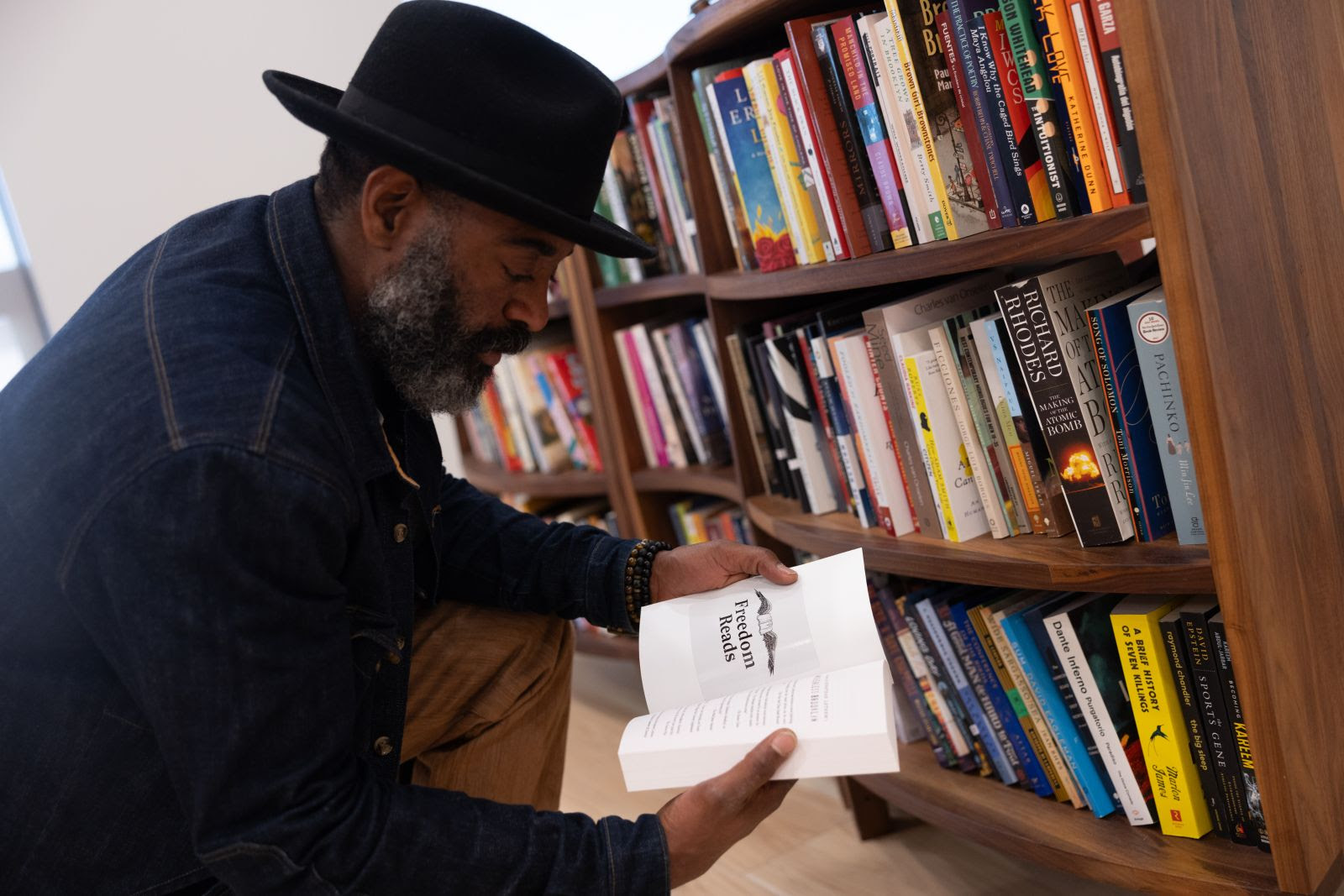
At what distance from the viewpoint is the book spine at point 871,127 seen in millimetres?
1374

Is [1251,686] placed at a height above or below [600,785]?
above

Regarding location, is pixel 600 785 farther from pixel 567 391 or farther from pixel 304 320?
pixel 304 320

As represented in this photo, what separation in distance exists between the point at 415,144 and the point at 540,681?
71cm

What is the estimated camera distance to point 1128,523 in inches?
48.5

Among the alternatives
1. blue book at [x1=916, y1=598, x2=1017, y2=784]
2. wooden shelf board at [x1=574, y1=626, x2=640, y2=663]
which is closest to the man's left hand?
blue book at [x1=916, y1=598, x2=1017, y2=784]

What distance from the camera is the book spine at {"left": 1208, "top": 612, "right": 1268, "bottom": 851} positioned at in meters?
1.17

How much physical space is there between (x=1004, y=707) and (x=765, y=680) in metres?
0.43

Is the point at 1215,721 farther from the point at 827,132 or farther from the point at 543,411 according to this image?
the point at 543,411

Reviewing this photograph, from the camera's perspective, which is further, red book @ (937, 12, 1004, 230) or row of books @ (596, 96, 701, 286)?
row of books @ (596, 96, 701, 286)

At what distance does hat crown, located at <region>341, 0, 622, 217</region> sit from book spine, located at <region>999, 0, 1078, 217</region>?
17.5 inches

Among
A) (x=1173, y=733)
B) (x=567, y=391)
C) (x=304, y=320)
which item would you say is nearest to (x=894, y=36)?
(x=304, y=320)

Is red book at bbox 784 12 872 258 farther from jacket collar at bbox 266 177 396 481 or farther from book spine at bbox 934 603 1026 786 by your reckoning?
jacket collar at bbox 266 177 396 481

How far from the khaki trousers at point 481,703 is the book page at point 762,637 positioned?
0.24 m

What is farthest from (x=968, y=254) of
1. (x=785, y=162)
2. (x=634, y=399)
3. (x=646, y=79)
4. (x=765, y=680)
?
(x=634, y=399)
